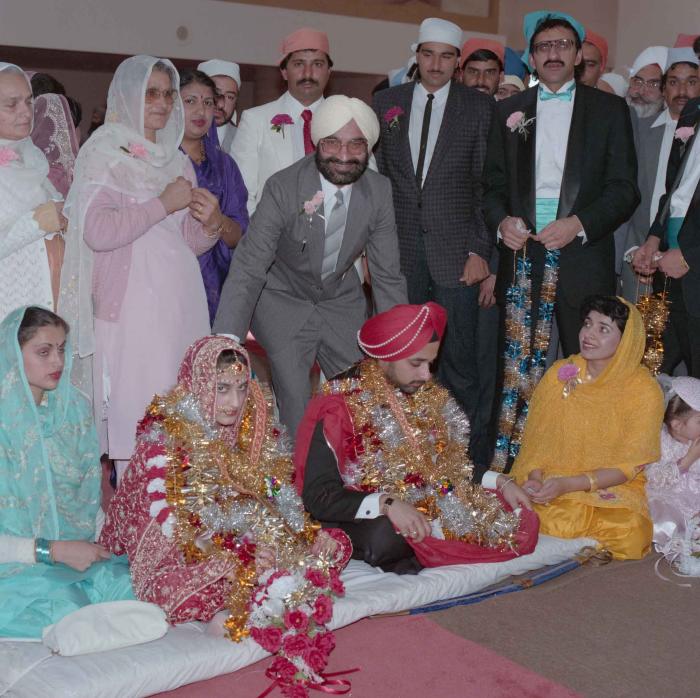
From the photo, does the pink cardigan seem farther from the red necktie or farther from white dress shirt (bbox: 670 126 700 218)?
white dress shirt (bbox: 670 126 700 218)

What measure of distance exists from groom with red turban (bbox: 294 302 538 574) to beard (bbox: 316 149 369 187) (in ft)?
2.36

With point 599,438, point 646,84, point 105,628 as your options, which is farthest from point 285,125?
point 105,628

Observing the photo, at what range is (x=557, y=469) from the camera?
4051 millimetres

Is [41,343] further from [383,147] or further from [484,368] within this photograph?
[484,368]

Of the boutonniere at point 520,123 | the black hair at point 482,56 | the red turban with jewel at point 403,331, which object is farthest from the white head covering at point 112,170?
the black hair at point 482,56

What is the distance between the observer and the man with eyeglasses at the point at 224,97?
5.14 meters

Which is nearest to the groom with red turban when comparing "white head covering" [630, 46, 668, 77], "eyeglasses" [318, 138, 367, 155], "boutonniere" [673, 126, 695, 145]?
"eyeglasses" [318, 138, 367, 155]

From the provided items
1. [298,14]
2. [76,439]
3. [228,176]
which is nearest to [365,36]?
[298,14]

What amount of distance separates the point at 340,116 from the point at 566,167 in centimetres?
113

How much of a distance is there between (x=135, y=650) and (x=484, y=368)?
2977 mm

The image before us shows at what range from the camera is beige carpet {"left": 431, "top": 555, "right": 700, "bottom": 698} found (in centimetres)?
290

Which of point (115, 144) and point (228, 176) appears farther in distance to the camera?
point (228, 176)

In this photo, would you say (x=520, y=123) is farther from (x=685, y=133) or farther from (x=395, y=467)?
(x=395, y=467)

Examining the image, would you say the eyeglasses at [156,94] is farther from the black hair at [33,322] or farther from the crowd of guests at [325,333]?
the black hair at [33,322]
